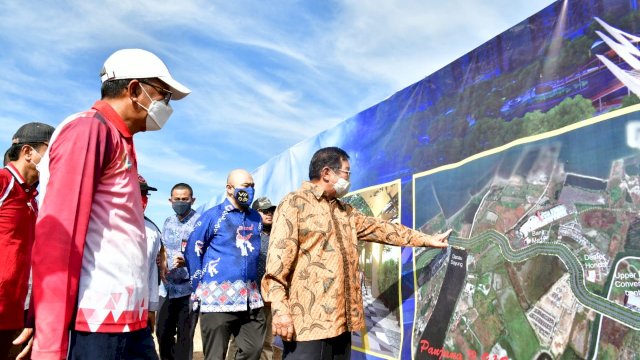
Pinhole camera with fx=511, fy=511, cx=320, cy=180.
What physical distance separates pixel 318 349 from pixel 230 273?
1.23 meters

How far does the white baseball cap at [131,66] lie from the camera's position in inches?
66.2

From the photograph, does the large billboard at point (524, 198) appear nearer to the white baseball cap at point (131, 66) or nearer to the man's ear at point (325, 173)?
the man's ear at point (325, 173)

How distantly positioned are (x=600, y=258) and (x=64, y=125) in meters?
2.19

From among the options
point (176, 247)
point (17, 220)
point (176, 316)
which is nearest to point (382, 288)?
point (176, 316)

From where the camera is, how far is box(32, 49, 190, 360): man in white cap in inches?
52.4

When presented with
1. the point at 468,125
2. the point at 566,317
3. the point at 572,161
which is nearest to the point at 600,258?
the point at 566,317


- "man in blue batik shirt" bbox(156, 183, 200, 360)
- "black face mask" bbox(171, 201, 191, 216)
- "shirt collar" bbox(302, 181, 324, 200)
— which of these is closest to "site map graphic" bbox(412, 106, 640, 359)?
"shirt collar" bbox(302, 181, 324, 200)

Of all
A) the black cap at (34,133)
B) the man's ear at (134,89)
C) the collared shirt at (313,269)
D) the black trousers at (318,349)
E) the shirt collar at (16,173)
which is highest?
the black cap at (34,133)

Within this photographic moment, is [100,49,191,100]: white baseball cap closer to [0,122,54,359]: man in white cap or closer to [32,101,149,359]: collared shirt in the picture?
[32,101,149,359]: collared shirt

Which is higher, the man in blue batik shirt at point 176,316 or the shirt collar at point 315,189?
the shirt collar at point 315,189

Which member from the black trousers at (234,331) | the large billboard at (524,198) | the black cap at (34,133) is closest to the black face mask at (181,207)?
the black trousers at (234,331)

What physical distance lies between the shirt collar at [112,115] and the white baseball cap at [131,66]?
0.10m

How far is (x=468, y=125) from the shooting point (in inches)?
126

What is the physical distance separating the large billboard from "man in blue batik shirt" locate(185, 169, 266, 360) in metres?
0.93
